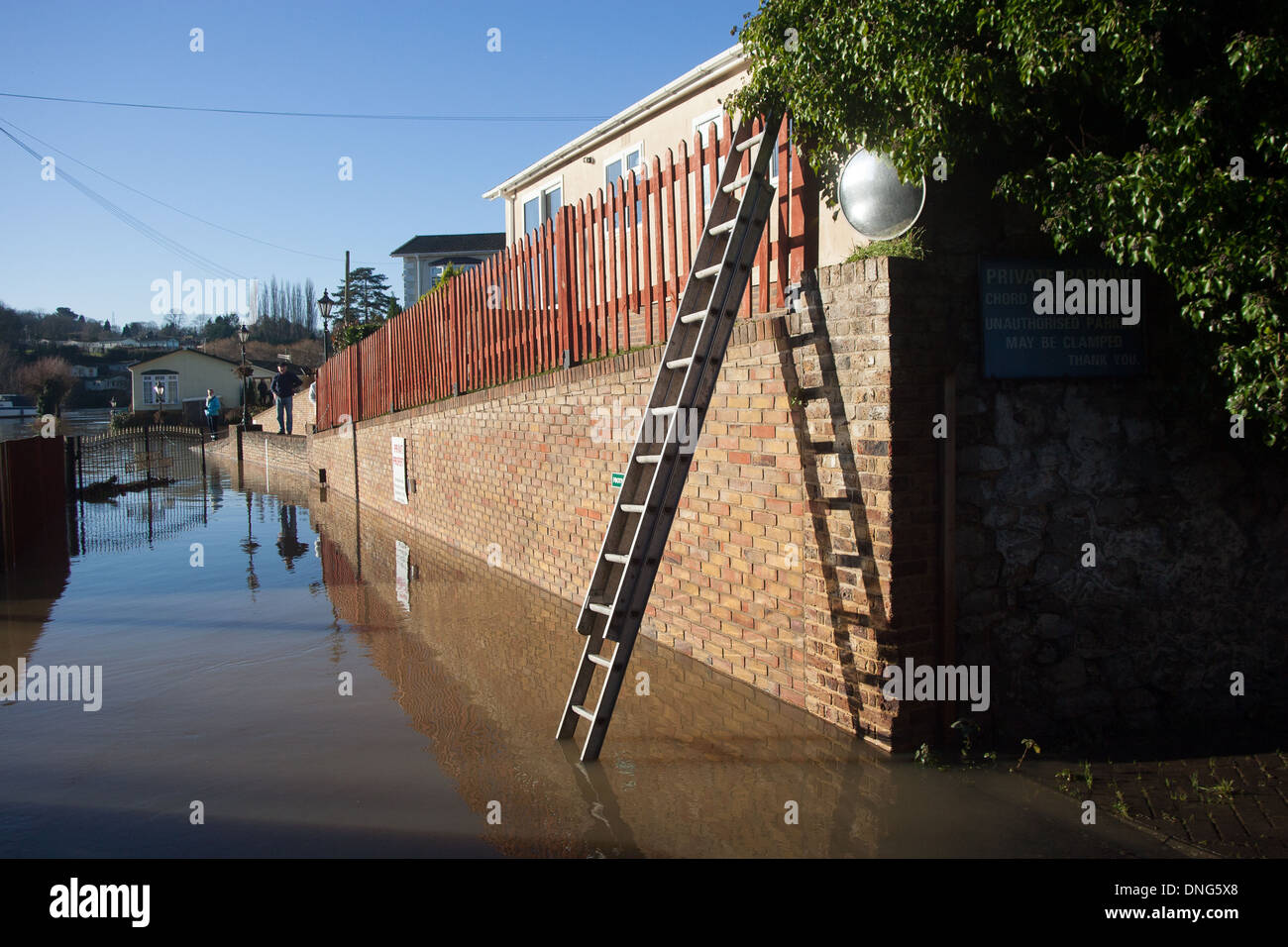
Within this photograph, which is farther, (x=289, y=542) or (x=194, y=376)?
(x=194, y=376)

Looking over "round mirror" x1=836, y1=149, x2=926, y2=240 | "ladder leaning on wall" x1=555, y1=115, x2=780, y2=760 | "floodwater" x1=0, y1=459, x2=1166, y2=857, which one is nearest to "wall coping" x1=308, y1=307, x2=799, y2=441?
"ladder leaning on wall" x1=555, y1=115, x2=780, y2=760

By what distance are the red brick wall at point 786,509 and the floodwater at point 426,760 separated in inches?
12.4

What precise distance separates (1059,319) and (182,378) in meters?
68.6

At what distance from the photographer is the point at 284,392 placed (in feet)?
101

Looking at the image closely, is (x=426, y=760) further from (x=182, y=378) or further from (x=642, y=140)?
(x=182, y=378)

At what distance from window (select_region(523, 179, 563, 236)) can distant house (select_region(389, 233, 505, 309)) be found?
27.3 m

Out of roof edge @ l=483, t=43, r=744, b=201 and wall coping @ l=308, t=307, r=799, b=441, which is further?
roof edge @ l=483, t=43, r=744, b=201

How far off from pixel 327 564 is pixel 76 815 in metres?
7.37

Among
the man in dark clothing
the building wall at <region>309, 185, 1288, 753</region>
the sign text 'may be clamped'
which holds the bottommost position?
the building wall at <region>309, 185, 1288, 753</region>

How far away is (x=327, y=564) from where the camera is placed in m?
11.6

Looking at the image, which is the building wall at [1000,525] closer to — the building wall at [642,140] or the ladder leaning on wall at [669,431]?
the ladder leaning on wall at [669,431]

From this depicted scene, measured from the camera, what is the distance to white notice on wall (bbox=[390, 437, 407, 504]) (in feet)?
49.9

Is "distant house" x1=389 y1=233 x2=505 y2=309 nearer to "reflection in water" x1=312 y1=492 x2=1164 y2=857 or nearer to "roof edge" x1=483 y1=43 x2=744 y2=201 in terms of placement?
"roof edge" x1=483 y1=43 x2=744 y2=201

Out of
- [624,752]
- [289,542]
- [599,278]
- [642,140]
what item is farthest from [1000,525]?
[642,140]
